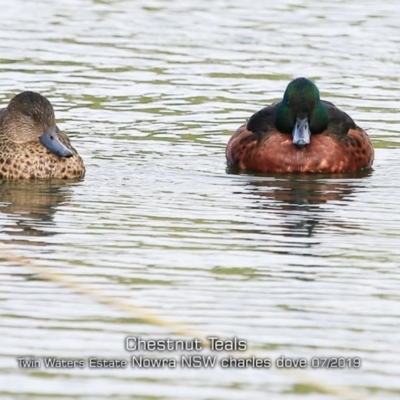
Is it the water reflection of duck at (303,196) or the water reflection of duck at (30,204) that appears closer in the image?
the water reflection of duck at (30,204)

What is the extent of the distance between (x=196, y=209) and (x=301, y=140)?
84.6 inches

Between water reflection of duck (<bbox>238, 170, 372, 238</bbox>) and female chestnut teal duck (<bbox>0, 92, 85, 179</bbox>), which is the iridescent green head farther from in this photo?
female chestnut teal duck (<bbox>0, 92, 85, 179</bbox>)

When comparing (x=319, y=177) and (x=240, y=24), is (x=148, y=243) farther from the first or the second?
(x=240, y=24)

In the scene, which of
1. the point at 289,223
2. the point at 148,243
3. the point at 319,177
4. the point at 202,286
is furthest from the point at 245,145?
the point at 202,286

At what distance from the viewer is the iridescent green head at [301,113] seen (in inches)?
494

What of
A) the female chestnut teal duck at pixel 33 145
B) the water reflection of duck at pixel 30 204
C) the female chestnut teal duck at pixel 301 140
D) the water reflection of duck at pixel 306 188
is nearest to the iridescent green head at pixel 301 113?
the female chestnut teal duck at pixel 301 140

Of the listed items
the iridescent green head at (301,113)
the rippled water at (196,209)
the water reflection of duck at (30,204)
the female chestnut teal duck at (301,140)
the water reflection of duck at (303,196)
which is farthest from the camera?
the iridescent green head at (301,113)

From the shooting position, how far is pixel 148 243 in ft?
30.2

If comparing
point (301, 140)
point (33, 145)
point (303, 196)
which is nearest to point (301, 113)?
point (301, 140)

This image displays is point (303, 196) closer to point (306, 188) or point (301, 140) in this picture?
point (306, 188)

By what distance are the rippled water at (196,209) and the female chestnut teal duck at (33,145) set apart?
0.19 meters

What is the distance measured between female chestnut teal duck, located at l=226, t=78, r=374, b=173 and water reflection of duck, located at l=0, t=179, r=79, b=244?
1613 millimetres

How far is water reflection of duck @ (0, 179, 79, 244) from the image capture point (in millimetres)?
9695

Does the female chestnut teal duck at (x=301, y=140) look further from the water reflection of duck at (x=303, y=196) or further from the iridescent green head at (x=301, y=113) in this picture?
the water reflection of duck at (x=303, y=196)
